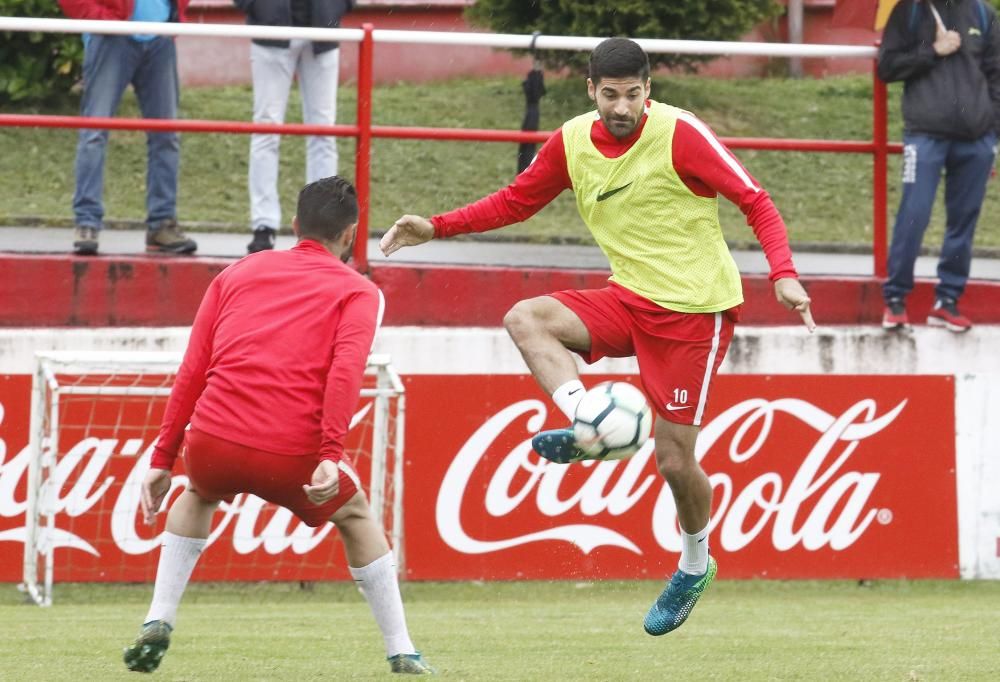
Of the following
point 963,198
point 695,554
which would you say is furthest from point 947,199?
point 695,554

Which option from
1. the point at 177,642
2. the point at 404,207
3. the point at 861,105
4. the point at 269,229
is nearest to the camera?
the point at 177,642

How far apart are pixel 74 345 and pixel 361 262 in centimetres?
172

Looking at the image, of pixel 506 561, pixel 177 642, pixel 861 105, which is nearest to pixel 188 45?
pixel 861 105

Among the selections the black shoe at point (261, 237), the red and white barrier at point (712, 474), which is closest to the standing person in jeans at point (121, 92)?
the black shoe at point (261, 237)

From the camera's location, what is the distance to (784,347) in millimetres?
10695

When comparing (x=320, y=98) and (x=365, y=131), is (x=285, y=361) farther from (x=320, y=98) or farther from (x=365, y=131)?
(x=320, y=98)

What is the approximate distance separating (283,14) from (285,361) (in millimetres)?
5024

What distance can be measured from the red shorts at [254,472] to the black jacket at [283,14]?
4.85m

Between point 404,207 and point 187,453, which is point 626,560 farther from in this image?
point 187,453

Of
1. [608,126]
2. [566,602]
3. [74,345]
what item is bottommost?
[566,602]

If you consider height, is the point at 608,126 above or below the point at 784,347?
above

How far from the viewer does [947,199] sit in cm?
1063

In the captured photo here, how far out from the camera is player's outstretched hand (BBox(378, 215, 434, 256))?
689 centimetres

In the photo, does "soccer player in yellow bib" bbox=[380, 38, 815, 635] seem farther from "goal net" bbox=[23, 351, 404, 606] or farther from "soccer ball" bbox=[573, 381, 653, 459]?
"goal net" bbox=[23, 351, 404, 606]
